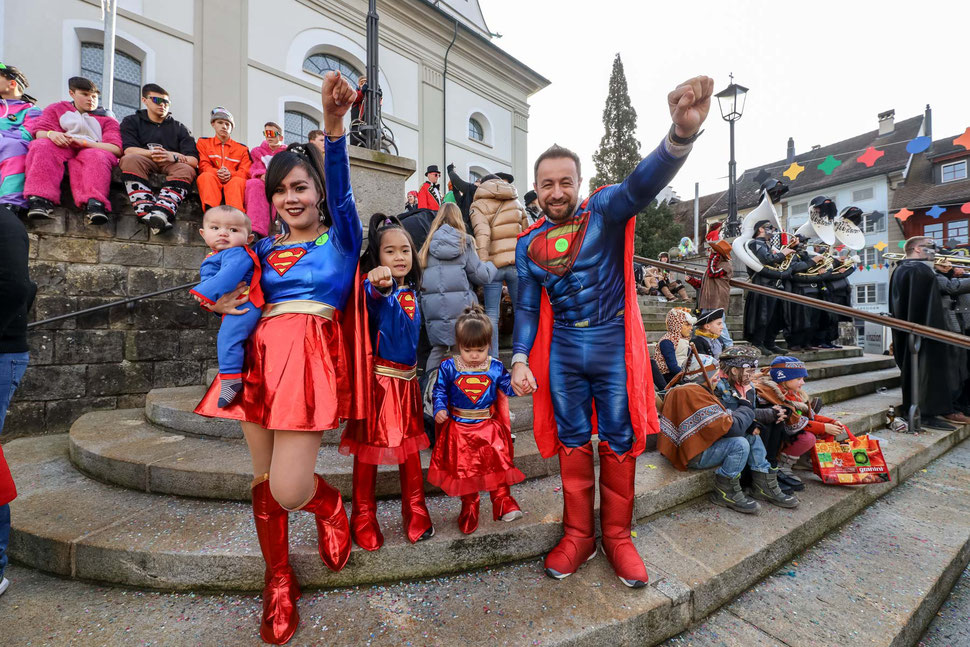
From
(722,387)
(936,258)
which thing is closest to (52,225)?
(722,387)

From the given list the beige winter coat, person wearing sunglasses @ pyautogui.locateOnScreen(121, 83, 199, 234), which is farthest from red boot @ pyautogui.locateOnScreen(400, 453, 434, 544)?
person wearing sunglasses @ pyautogui.locateOnScreen(121, 83, 199, 234)

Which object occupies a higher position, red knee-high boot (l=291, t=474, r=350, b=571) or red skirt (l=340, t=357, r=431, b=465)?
red skirt (l=340, t=357, r=431, b=465)

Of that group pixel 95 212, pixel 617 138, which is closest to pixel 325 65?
pixel 95 212

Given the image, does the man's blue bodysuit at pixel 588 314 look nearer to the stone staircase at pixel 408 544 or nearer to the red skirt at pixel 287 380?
the stone staircase at pixel 408 544

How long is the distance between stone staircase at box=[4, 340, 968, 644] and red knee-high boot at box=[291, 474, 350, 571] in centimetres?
11

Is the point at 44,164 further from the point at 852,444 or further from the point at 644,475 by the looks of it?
the point at 852,444

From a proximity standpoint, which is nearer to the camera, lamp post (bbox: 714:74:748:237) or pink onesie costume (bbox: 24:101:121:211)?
pink onesie costume (bbox: 24:101:121:211)

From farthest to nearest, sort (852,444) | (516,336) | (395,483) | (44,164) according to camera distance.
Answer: (44,164), (852,444), (395,483), (516,336)

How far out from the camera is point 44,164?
3807 millimetres

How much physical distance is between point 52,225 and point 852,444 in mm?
7314

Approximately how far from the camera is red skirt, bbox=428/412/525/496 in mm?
2192

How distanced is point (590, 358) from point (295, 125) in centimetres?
1178

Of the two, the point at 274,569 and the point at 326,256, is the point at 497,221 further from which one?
the point at 274,569

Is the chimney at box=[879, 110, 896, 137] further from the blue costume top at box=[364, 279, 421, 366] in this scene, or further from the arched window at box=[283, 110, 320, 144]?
the blue costume top at box=[364, 279, 421, 366]
